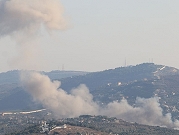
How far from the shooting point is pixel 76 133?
19975cm

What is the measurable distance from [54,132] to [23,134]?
35.0 ft

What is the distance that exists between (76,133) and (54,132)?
755 centimetres

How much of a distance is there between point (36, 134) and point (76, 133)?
13666 millimetres

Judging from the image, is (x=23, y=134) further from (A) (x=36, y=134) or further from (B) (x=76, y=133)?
(B) (x=76, y=133)

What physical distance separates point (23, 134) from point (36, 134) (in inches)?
189

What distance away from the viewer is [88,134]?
200 meters

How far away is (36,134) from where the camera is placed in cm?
19850

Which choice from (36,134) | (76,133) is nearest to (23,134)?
(36,134)

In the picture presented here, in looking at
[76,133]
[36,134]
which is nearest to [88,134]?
[76,133]

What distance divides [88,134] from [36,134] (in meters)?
17.8

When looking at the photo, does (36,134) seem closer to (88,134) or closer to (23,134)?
(23,134)

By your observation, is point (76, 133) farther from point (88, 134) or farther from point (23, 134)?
point (23, 134)

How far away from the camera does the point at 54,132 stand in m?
200

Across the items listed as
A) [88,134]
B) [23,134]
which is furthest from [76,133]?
[23,134]
